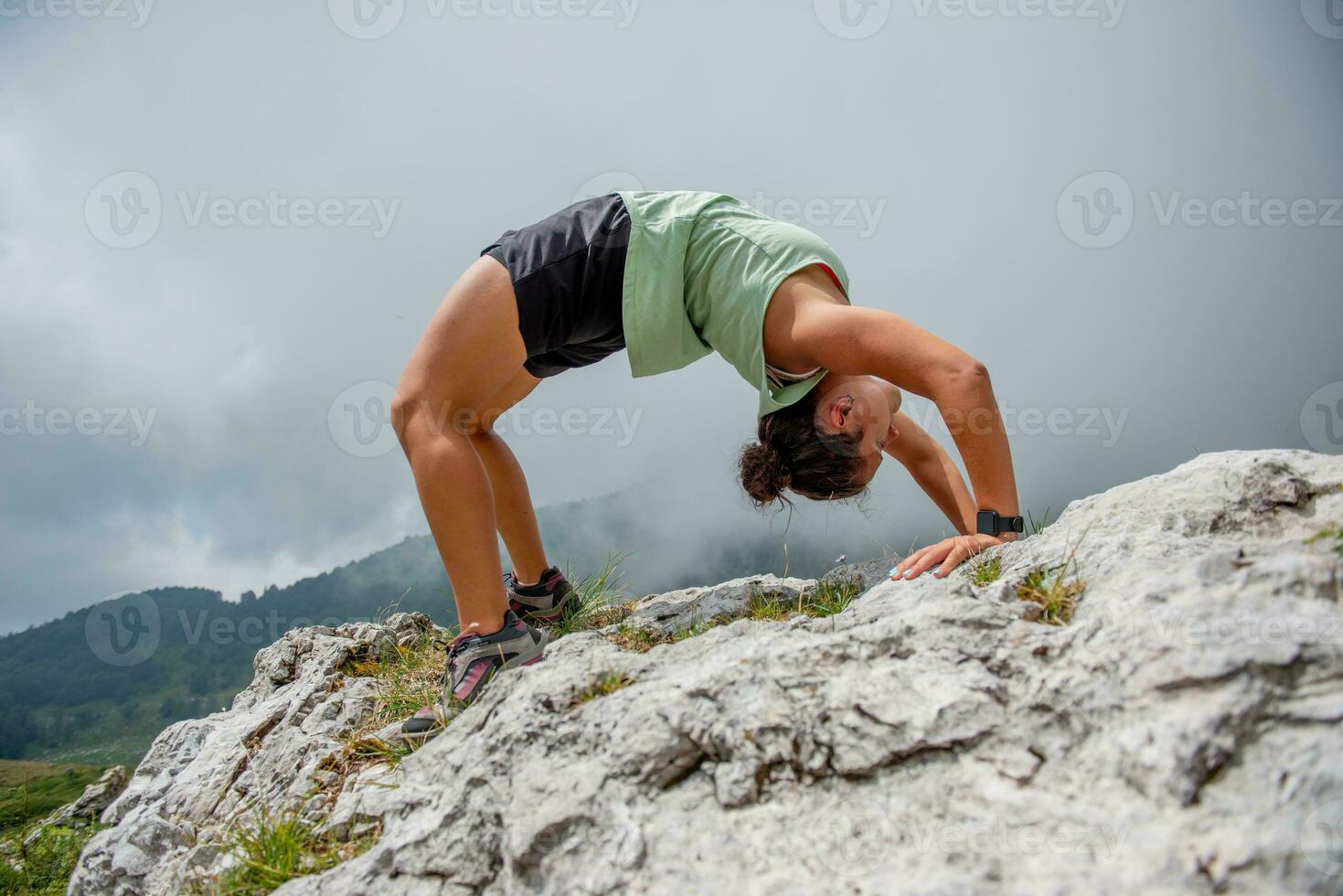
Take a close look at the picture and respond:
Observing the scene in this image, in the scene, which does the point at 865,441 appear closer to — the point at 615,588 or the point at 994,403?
the point at 994,403

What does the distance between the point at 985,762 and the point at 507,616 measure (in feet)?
7.06

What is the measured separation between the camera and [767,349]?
350 cm

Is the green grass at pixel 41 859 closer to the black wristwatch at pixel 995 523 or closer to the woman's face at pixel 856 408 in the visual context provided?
the woman's face at pixel 856 408

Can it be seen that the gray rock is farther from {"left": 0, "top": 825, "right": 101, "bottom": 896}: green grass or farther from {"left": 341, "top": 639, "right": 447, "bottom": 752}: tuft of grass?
{"left": 0, "top": 825, "right": 101, "bottom": 896}: green grass

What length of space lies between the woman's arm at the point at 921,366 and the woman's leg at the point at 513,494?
193cm

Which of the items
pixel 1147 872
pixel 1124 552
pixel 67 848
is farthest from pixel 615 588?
pixel 67 848

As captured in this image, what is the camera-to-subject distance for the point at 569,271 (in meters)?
3.49

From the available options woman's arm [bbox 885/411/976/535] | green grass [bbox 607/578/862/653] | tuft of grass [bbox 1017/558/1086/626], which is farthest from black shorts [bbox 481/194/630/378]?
tuft of grass [bbox 1017/558/1086/626]

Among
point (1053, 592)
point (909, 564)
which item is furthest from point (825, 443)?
point (1053, 592)

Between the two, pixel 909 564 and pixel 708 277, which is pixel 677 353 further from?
pixel 909 564

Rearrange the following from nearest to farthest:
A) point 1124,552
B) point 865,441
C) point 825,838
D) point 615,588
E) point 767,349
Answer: point 825,838 → point 1124,552 → point 767,349 → point 865,441 → point 615,588

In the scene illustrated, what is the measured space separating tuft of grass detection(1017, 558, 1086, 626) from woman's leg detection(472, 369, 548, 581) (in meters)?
2.91

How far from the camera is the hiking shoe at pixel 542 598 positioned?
4.45m

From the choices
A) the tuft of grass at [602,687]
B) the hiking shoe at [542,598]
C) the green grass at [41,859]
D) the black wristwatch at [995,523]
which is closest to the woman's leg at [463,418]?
the tuft of grass at [602,687]
